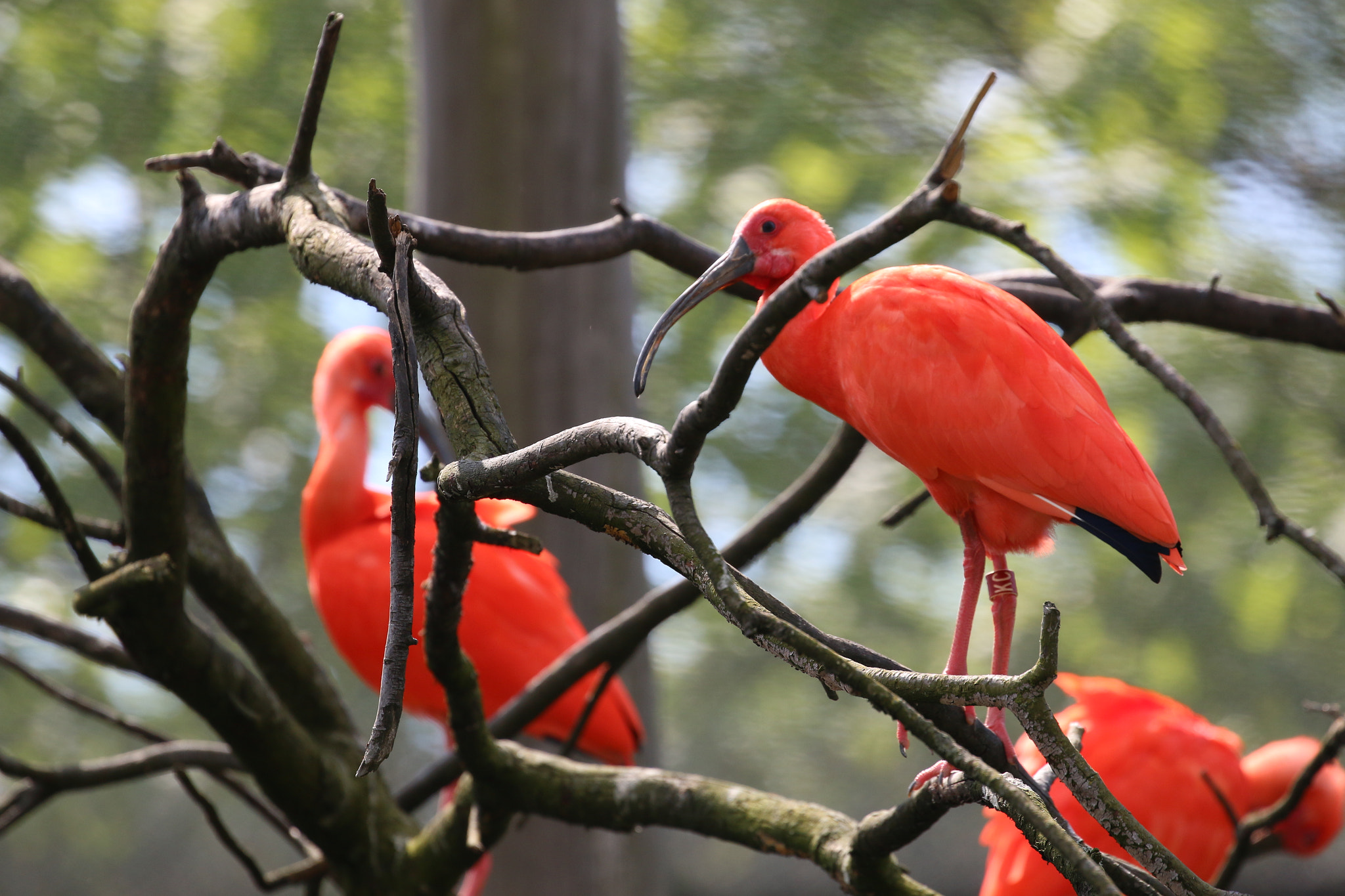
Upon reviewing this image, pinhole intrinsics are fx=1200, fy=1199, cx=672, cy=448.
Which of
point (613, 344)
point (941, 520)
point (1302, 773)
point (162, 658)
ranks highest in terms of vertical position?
point (162, 658)

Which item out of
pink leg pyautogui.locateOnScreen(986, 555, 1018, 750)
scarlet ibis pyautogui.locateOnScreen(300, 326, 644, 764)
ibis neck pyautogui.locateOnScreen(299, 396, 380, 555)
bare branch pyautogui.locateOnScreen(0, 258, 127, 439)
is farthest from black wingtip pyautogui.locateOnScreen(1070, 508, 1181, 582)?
ibis neck pyautogui.locateOnScreen(299, 396, 380, 555)

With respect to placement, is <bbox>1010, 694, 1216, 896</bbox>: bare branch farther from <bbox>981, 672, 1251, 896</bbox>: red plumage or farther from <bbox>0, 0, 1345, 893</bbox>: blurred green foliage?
<bbox>0, 0, 1345, 893</bbox>: blurred green foliage

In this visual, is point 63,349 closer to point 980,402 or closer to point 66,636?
point 66,636

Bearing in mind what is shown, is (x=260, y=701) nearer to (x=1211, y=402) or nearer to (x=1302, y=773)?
(x=1302, y=773)

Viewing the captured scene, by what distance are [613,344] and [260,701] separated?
1702 mm

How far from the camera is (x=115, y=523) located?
1648 millimetres

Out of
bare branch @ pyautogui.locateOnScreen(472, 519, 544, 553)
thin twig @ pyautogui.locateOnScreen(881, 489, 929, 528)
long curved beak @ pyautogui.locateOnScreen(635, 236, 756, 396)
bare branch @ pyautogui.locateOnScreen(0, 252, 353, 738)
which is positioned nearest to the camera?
bare branch @ pyautogui.locateOnScreen(472, 519, 544, 553)

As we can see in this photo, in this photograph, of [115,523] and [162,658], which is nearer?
[162,658]

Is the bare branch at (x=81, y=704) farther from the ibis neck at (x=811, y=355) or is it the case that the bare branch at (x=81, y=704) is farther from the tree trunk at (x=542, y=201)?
the ibis neck at (x=811, y=355)

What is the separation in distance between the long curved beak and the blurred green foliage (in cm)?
264

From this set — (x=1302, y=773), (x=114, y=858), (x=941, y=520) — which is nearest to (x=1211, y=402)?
(x=941, y=520)

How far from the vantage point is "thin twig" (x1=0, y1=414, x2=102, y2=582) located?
1.36 meters

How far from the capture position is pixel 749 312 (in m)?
3.98

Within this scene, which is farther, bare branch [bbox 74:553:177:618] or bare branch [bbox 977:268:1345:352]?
bare branch [bbox 977:268:1345:352]
